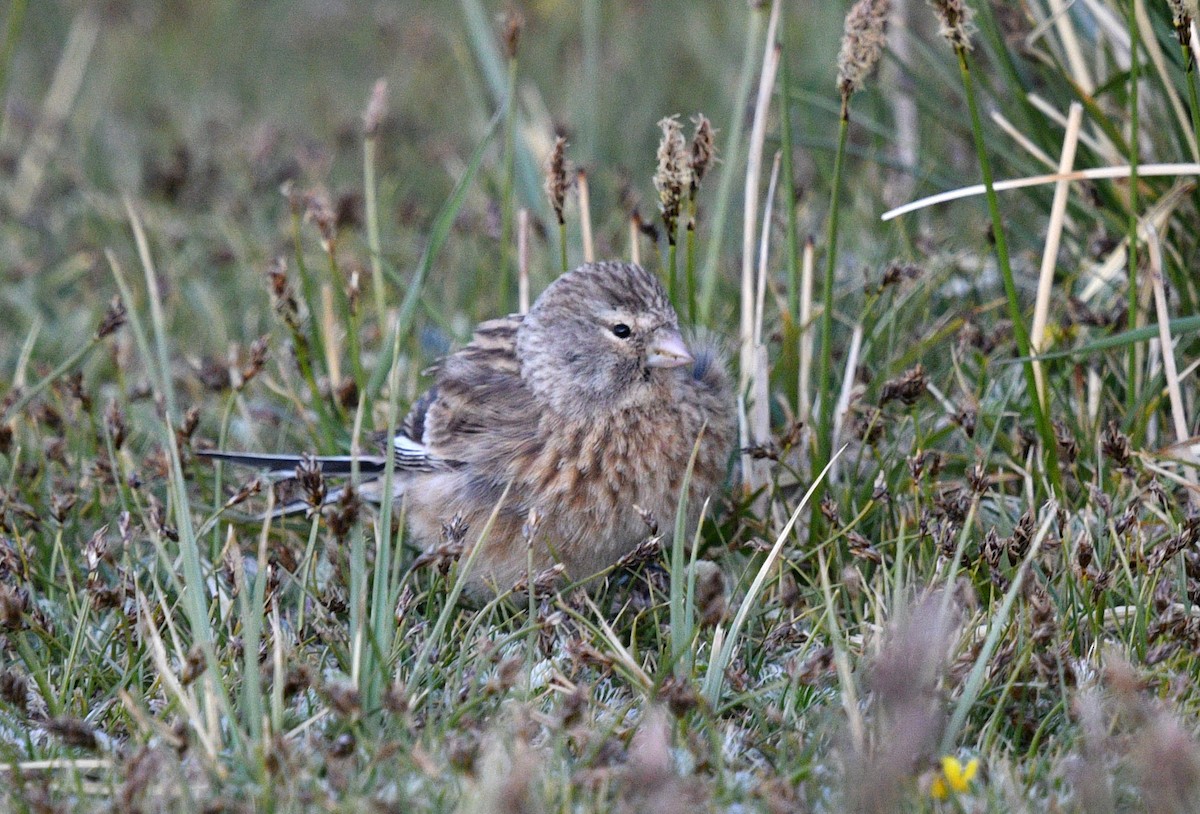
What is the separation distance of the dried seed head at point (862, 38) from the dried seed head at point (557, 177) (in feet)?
2.22

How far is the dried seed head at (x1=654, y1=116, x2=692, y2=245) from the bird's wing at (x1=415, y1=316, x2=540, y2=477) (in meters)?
0.70

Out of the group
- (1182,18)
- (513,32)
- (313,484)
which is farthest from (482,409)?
(1182,18)

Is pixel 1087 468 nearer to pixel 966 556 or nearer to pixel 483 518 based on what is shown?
pixel 966 556

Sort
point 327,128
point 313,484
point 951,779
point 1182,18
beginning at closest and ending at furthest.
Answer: point 951,779, point 1182,18, point 313,484, point 327,128

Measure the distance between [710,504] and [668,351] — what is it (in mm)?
389

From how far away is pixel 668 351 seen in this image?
11.1 feet

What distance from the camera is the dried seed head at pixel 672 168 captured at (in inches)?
117

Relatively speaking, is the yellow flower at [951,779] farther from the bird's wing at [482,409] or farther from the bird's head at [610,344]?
the bird's wing at [482,409]

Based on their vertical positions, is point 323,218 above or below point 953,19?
below

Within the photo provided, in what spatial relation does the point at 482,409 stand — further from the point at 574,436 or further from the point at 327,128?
the point at 327,128

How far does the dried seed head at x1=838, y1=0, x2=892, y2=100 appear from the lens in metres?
2.81

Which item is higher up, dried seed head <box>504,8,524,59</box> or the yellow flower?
dried seed head <box>504,8,524,59</box>

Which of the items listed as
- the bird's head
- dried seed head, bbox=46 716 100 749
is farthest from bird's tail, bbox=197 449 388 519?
dried seed head, bbox=46 716 100 749

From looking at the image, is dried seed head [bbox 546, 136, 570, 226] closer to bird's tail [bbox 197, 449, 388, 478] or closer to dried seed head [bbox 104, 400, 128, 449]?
bird's tail [bbox 197, 449, 388, 478]
